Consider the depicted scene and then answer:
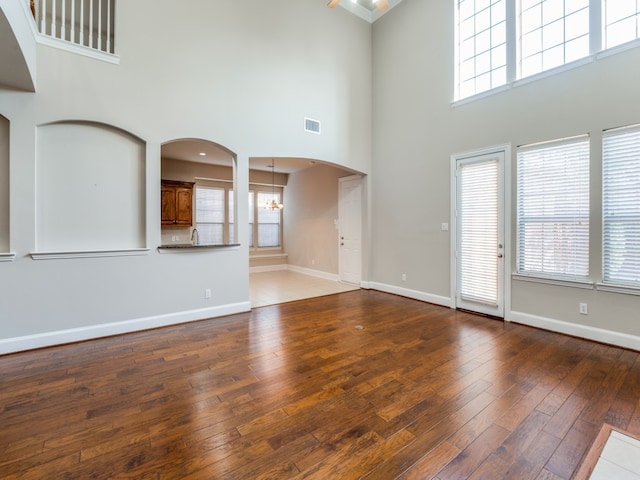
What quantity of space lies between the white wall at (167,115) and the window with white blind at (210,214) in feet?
12.7

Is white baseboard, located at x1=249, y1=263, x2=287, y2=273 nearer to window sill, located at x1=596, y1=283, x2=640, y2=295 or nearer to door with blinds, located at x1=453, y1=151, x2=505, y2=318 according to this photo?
door with blinds, located at x1=453, y1=151, x2=505, y2=318

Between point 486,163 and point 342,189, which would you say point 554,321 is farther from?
point 342,189

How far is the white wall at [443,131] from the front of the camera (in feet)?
11.0

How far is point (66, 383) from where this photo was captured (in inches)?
99.6

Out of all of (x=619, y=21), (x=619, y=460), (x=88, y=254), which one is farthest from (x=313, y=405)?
(x=619, y=21)

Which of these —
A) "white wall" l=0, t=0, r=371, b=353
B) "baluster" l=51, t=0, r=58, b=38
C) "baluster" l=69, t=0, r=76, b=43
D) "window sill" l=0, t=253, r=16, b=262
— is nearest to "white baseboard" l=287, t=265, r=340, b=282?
"white wall" l=0, t=0, r=371, b=353

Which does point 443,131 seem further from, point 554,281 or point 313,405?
point 313,405

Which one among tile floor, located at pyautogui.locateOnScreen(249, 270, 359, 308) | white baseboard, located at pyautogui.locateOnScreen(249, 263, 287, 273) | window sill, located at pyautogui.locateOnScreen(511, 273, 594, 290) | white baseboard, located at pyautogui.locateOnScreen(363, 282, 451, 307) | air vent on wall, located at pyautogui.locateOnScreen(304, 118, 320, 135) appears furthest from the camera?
white baseboard, located at pyautogui.locateOnScreen(249, 263, 287, 273)

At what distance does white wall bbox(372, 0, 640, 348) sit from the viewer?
11.0 feet

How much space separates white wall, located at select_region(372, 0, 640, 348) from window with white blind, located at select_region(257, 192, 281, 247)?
4.07 m

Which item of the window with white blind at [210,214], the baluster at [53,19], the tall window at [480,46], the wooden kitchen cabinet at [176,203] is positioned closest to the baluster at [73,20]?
the baluster at [53,19]

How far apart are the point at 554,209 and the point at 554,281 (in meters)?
0.90

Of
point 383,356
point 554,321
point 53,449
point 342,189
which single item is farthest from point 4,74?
point 554,321

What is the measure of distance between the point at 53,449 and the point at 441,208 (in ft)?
16.7
